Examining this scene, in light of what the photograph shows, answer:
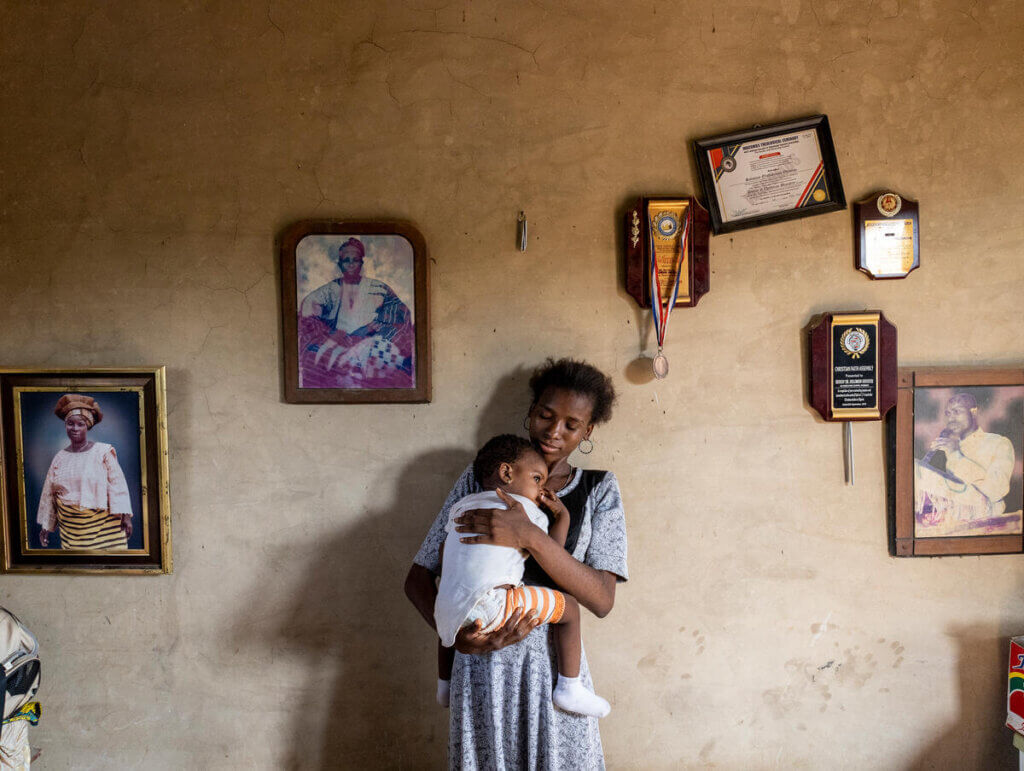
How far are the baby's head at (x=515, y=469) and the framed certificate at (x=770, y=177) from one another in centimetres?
111

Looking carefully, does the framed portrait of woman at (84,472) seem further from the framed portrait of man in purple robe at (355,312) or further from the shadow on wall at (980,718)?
the shadow on wall at (980,718)

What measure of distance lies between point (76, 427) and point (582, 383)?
1.77 metres

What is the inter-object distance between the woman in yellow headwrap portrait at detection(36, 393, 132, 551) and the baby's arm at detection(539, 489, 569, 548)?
4.99 feet

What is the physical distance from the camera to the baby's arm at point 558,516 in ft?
6.05

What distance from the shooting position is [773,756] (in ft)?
7.77

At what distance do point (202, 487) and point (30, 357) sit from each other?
2.49 ft

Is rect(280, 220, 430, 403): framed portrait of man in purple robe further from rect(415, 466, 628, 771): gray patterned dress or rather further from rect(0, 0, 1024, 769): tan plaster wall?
rect(415, 466, 628, 771): gray patterned dress

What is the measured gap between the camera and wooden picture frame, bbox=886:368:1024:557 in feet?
7.58

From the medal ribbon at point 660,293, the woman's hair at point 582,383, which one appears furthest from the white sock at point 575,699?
the medal ribbon at point 660,293

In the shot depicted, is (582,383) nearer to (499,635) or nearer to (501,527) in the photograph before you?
(501,527)

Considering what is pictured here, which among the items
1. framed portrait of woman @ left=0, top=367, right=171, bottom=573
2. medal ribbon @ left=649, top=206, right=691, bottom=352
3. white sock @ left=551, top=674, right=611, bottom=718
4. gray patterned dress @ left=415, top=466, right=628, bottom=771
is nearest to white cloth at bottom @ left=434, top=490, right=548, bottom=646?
gray patterned dress @ left=415, top=466, right=628, bottom=771

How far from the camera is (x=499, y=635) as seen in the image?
1721 millimetres

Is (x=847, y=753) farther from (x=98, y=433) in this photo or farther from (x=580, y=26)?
(x=98, y=433)

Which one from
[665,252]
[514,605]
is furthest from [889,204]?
[514,605]
